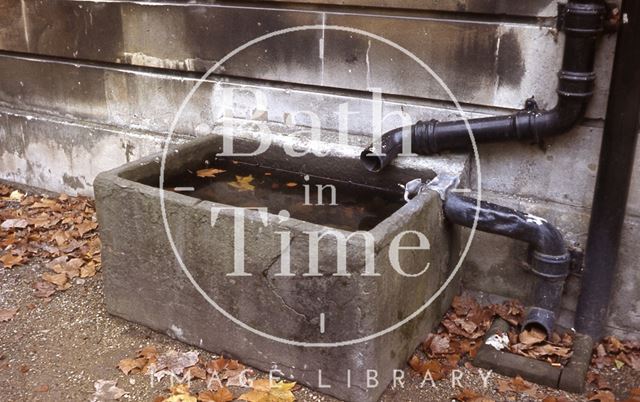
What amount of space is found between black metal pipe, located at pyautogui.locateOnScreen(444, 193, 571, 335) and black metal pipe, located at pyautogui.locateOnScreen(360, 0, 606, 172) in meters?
0.48

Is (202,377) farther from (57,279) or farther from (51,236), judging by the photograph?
(51,236)

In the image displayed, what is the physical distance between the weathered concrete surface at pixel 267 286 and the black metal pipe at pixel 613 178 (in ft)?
3.08

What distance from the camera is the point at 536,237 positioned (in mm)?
4305

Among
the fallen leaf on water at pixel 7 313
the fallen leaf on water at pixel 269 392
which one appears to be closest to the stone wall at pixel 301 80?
the fallen leaf on water at pixel 269 392

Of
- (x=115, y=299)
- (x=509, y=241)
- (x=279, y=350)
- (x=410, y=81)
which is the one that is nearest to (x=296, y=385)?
(x=279, y=350)

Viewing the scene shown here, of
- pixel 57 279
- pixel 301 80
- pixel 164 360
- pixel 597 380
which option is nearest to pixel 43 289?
pixel 57 279

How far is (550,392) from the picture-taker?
13.2ft

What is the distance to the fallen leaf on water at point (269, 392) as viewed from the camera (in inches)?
153

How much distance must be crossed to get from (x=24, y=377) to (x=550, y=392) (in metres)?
3.21

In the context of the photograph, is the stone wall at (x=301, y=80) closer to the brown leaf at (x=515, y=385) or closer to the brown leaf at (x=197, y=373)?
the brown leaf at (x=515, y=385)

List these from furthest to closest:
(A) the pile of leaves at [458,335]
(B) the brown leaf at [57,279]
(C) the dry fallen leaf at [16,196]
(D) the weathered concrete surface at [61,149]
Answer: (C) the dry fallen leaf at [16,196] → (D) the weathered concrete surface at [61,149] → (B) the brown leaf at [57,279] → (A) the pile of leaves at [458,335]

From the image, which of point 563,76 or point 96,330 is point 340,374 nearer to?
point 96,330

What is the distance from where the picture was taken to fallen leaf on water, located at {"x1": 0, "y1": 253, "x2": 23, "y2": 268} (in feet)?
18.2

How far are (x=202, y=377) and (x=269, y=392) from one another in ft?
1.46
